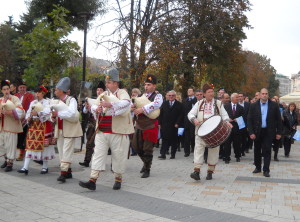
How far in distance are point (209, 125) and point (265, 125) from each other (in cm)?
165

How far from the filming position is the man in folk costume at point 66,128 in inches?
311

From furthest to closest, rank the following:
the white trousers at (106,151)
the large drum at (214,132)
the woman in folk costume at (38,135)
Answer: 1. the woman in folk costume at (38,135)
2. the large drum at (214,132)
3. the white trousers at (106,151)

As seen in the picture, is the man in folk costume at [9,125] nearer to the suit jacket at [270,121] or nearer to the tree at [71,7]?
the suit jacket at [270,121]

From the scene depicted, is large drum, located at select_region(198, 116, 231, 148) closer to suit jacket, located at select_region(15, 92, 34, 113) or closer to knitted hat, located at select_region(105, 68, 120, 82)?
knitted hat, located at select_region(105, 68, 120, 82)

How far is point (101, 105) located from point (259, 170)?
4.48m

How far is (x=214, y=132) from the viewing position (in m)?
8.04

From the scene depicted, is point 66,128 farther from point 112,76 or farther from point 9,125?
point 9,125

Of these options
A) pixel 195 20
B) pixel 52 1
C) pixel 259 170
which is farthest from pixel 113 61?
pixel 259 170

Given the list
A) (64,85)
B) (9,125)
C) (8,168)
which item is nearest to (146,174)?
(64,85)

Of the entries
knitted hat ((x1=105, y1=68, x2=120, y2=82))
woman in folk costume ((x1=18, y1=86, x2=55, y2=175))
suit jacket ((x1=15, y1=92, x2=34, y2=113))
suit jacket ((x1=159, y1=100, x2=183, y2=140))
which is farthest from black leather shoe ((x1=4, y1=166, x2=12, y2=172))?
suit jacket ((x1=159, y1=100, x2=183, y2=140))

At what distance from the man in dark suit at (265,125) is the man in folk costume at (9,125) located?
5.38 metres

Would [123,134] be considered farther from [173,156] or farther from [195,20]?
[195,20]

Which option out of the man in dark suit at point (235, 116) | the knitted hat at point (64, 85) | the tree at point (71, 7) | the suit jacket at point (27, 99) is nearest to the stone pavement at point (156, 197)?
the suit jacket at point (27, 99)

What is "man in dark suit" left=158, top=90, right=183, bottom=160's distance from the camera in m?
12.1
